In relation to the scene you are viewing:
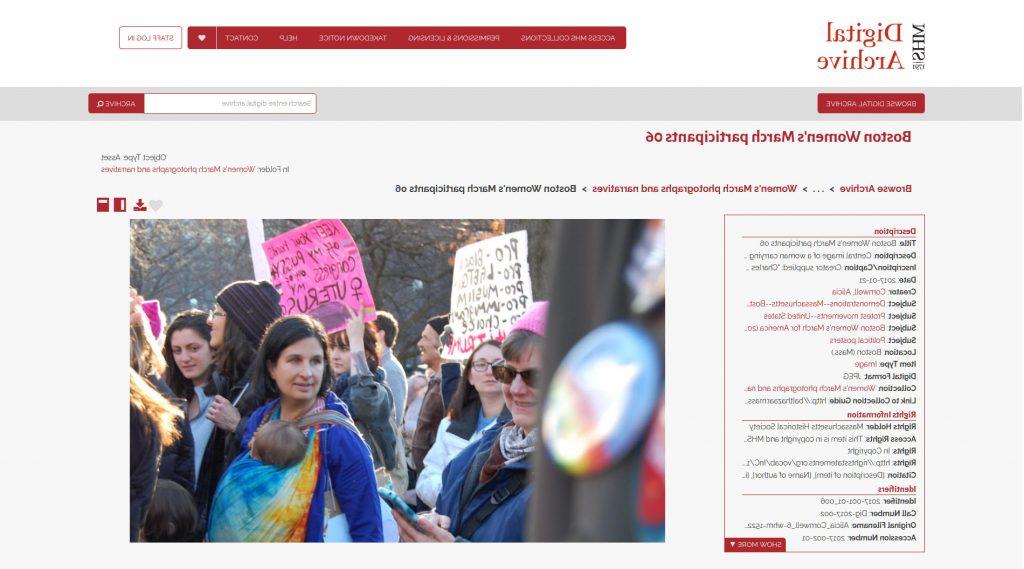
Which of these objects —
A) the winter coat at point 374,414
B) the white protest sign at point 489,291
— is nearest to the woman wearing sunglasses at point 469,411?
the winter coat at point 374,414

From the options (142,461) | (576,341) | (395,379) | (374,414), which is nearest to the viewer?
(576,341)

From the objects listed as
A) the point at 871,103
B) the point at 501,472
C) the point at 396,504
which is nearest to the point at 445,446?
the point at 396,504

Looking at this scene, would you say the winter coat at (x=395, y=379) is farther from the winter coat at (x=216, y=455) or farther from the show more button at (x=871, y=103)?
the show more button at (x=871, y=103)

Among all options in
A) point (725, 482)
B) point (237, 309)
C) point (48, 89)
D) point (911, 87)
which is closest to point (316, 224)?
point (237, 309)

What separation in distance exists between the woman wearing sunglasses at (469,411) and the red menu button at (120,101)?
6.54ft

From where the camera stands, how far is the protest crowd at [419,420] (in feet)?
10.7

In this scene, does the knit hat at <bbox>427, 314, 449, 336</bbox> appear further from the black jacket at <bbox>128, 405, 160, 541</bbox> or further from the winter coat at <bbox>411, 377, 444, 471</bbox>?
the black jacket at <bbox>128, 405, 160, 541</bbox>

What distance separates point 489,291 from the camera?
22.3 feet

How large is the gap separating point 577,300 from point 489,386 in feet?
8.86

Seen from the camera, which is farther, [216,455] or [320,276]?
[320,276]

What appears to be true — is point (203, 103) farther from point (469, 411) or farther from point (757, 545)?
point (757, 545)

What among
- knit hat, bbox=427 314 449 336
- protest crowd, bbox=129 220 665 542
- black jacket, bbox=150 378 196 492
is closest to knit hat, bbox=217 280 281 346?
protest crowd, bbox=129 220 665 542

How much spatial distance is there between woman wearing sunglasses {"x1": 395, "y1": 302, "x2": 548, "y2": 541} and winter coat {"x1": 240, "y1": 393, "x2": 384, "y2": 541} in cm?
17

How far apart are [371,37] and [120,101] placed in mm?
1143
